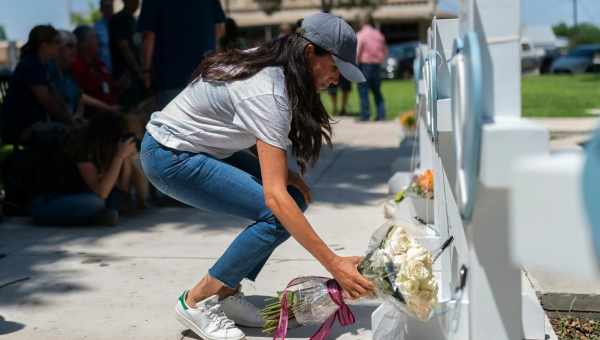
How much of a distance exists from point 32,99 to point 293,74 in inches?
143

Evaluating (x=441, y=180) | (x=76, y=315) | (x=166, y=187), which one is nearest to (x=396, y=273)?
(x=441, y=180)

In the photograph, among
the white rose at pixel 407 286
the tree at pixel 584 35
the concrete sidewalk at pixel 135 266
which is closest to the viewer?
the white rose at pixel 407 286

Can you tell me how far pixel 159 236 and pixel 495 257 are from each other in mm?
3451

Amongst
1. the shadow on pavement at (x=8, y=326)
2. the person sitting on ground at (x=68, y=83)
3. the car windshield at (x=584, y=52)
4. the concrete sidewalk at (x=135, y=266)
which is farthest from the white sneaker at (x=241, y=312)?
the car windshield at (x=584, y=52)

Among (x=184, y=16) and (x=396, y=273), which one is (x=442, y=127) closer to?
(x=396, y=273)

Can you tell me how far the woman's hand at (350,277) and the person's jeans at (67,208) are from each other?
3048 millimetres

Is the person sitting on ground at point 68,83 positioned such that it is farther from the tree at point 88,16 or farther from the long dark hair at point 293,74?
the tree at point 88,16

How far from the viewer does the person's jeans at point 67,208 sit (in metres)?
5.68

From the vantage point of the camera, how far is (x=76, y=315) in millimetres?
3924

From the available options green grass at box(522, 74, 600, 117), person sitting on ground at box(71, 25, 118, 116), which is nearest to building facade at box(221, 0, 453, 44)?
green grass at box(522, 74, 600, 117)

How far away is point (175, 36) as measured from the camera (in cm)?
674

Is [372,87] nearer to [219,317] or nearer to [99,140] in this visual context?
[99,140]

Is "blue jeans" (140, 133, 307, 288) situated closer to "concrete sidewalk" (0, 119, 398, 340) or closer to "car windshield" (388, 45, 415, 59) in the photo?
"concrete sidewalk" (0, 119, 398, 340)

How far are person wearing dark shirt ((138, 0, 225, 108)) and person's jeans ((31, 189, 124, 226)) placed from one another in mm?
1278
